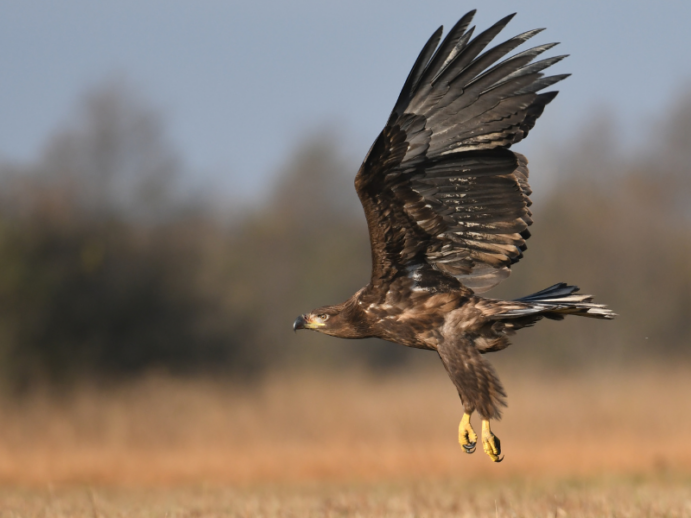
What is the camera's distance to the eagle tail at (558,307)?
631 centimetres

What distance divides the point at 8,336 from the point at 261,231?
9.57 metres

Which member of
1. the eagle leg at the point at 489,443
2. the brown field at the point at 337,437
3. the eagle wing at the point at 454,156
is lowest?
the brown field at the point at 337,437

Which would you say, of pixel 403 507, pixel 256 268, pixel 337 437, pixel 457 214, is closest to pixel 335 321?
pixel 457 214

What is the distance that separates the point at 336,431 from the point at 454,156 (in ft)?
33.9

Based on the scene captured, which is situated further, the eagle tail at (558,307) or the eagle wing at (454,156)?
the eagle tail at (558,307)

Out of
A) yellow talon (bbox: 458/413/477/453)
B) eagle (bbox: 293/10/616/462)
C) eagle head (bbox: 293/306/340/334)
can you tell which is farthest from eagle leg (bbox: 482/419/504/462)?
eagle head (bbox: 293/306/340/334)

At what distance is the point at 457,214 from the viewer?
6516 mm

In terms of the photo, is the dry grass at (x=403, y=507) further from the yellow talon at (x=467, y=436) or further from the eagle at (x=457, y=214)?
the eagle at (x=457, y=214)

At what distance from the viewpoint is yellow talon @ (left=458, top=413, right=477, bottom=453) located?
645 cm

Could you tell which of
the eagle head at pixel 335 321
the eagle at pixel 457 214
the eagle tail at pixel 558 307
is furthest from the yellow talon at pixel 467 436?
the eagle head at pixel 335 321

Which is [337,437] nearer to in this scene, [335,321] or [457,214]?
[335,321]

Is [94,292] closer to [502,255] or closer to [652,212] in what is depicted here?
[502,255]

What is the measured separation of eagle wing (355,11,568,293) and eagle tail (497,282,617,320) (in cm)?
45

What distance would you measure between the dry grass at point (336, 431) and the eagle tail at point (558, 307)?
577 cm
